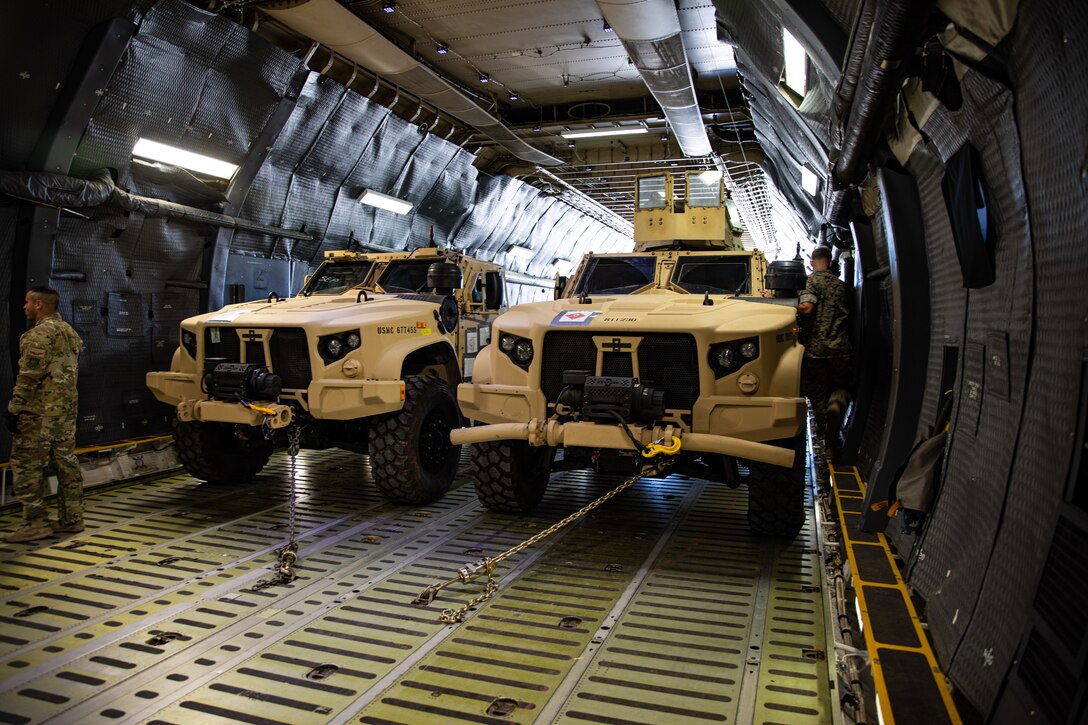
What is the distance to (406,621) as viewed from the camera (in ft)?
12.9

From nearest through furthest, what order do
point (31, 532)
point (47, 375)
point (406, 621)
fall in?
1. point (406, 621)
2. point (31, 532)
3. point (47, 375)

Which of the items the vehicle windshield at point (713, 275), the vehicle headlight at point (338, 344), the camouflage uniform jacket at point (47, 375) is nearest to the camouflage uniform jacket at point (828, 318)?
the vehicle windshield at point (713, 275)

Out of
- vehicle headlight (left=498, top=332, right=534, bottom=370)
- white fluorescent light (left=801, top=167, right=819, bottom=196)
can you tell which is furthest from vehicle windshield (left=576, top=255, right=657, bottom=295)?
white fluorescent light (left=801, top=167, right=819, bottom=196)

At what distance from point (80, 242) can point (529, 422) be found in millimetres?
4833

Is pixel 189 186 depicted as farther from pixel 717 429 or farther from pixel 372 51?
pixel 717 429

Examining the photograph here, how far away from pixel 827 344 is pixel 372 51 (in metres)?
5.39

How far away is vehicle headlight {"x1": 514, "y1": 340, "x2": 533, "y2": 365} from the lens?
530 cm

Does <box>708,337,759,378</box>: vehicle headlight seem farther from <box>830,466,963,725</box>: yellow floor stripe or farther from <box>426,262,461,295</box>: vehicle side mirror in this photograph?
<box>426,262,461,295</box>: vehicle side mirror

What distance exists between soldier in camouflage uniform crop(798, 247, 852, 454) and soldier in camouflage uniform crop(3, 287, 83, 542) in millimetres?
5817

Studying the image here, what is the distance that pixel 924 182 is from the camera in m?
4.21

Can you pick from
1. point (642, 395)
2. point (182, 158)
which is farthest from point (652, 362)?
point (182, 158)

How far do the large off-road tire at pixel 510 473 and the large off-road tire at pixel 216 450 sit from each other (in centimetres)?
224

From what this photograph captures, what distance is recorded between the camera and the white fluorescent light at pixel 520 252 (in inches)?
630

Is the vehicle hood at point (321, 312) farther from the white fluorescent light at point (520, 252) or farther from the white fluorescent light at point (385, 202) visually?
the white fluorescent light at point (520, 252)
